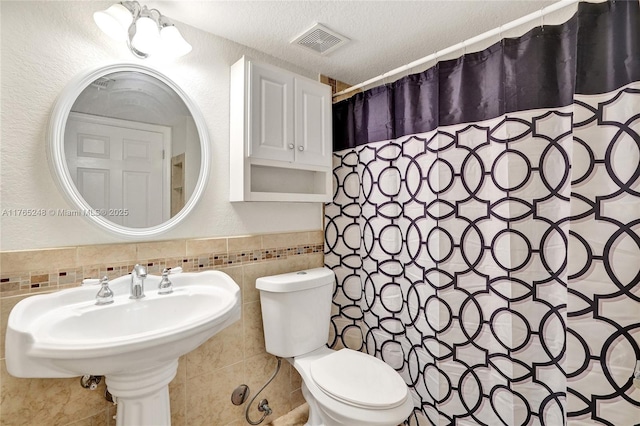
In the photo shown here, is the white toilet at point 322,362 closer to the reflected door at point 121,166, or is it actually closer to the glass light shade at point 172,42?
the reflected door at point 121,166

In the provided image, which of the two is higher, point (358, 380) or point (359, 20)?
point (359, 20)

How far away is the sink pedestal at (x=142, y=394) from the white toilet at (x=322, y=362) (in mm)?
600

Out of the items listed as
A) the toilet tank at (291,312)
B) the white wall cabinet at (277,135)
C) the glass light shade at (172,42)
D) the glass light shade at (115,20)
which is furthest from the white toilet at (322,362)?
the glass light shade at (115,20)

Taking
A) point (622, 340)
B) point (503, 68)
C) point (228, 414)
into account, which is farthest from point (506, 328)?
point (228, 414)

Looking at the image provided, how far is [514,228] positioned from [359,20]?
3.81 ft

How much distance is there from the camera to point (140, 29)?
4.10ft

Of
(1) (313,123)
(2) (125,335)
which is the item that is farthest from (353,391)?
(1) (313,123)

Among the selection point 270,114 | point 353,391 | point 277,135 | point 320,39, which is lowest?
point 353,391

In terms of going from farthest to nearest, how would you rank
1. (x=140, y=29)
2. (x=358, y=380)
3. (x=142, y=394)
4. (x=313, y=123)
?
(x=313, y=123), (x=358, y=380), (x=140, y=29), (x=142, y=394)

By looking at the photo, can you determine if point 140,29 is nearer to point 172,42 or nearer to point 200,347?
point 172,42

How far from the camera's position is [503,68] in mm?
1279

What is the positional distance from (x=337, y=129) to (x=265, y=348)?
138 cm

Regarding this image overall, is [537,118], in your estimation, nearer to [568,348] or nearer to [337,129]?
[568,348]

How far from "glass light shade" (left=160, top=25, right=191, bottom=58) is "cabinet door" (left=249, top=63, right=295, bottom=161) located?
0.33m
